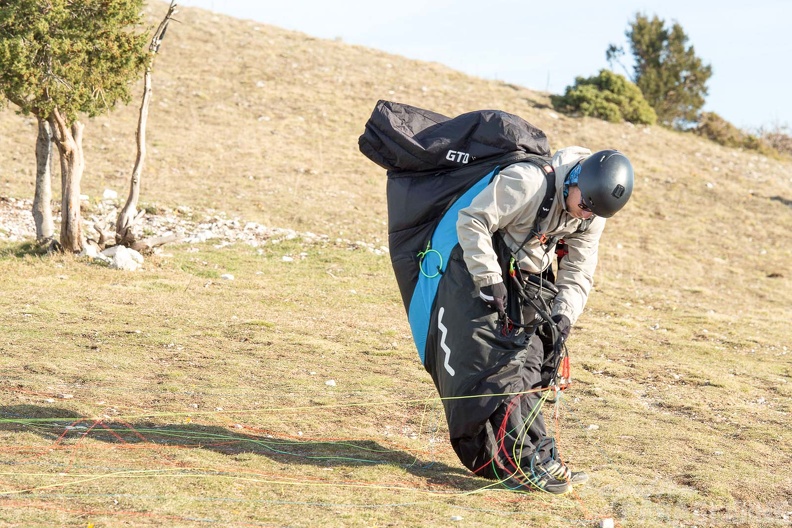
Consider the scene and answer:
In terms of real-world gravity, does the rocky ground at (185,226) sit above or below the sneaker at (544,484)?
above

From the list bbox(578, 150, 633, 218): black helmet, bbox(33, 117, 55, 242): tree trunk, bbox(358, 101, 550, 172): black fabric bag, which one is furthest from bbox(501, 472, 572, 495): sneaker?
bbox(33, 117, 55, 242): tree trunk

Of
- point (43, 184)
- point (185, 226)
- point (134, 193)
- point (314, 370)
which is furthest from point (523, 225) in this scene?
point (185, 226)

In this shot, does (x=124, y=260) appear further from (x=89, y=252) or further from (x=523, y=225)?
(x=523, y=225)

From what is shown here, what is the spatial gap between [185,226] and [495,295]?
10.6 meters

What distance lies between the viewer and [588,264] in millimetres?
5688

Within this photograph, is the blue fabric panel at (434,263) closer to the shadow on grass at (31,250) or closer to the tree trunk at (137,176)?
the tree trunk at (137,176)

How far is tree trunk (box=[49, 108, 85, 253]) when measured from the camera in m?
11.4

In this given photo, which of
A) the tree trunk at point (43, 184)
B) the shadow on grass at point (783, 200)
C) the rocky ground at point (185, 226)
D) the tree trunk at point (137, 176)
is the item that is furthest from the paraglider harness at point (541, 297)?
the shadow on grass at point (783, 200)

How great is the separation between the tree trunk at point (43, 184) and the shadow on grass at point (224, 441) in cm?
625

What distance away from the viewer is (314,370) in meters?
8.13

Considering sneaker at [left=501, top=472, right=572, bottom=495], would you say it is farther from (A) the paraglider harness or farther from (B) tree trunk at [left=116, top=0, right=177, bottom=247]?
(B) tree trunk at [left=116, top=0, right=177, bottom=247]

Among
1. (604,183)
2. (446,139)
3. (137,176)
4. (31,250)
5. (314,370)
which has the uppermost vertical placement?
(446,139)

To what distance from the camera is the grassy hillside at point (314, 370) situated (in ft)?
16.1

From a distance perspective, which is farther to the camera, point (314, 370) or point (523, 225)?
point (314, 370)
